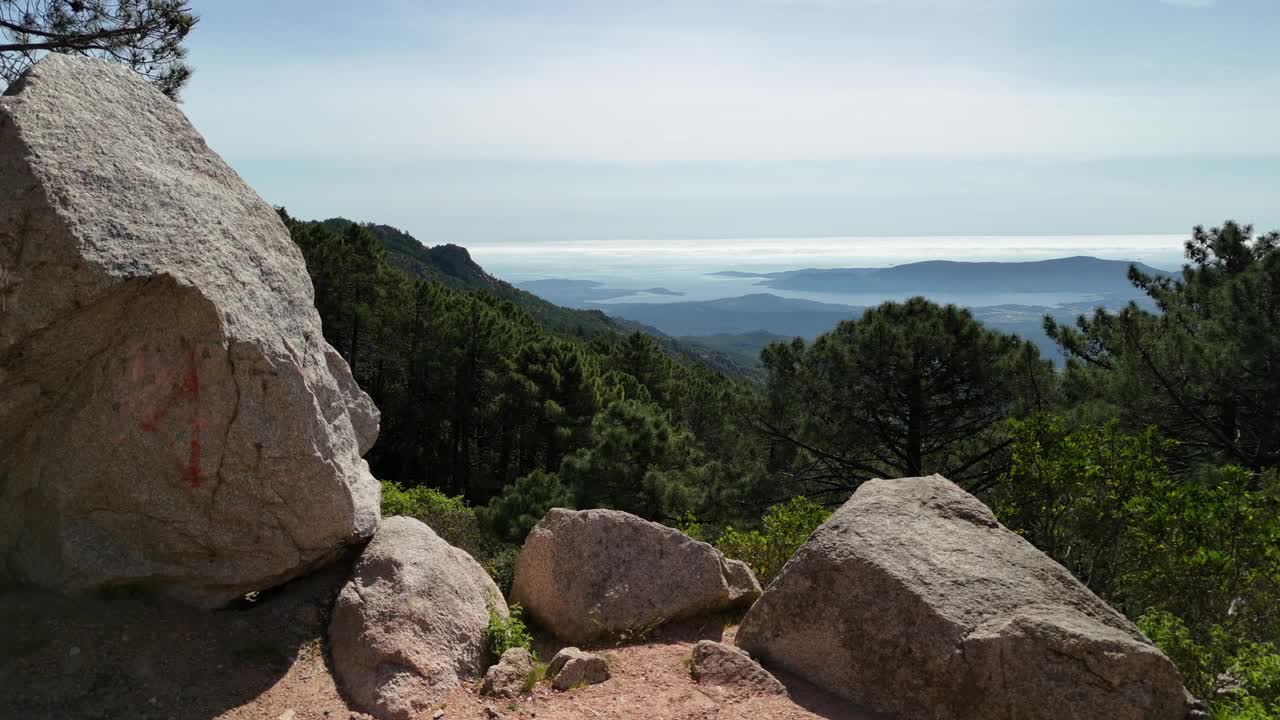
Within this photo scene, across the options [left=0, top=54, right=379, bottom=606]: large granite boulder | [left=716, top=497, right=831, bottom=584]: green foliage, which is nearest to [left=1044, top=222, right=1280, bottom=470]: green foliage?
[left=716, top=497, right=831, bottom=584]: green foliage

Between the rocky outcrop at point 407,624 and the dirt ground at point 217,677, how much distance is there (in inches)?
7.3

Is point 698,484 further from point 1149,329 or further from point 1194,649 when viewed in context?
point 1194,649

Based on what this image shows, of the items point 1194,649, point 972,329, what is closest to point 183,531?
point 1194,649

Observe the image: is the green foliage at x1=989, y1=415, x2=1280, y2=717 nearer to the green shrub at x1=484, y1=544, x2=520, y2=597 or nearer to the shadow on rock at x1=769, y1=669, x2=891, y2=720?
the shadow on rock at x1=769, y1=669, x2=891, y2=720

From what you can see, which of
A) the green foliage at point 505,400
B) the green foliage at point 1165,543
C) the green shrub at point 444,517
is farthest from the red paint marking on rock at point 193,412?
the green foliage at point 505,400

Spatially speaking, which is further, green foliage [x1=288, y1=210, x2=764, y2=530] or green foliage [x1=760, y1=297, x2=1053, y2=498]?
green foliage [x1=288, y1=210, x2=764, y2=530]

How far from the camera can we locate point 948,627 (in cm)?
629

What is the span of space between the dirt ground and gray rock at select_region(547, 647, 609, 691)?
0.10 metres

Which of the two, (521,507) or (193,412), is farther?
(521,507)

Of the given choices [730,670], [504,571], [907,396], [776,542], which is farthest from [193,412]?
[907,396]

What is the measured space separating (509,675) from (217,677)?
2.24m

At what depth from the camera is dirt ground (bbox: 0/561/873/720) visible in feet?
18.5

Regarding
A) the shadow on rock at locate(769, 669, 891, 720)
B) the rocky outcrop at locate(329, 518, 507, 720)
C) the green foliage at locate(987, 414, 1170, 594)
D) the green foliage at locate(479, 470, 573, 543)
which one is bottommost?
the green foliage at locate(479, 470, 573, 543)

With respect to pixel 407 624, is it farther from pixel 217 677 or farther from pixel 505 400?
pixel 505 400
